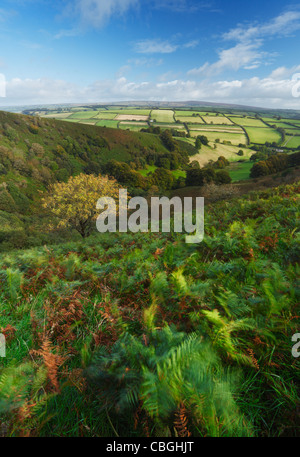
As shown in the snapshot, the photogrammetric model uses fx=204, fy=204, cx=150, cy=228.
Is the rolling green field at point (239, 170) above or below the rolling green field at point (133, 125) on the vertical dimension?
below

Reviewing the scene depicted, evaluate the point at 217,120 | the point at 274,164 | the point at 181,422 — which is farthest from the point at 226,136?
the point at 181,422

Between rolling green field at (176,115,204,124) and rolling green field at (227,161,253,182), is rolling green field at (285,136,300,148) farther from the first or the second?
rolling green field at (176,115,204,124)

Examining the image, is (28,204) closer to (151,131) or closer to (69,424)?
(69,424)

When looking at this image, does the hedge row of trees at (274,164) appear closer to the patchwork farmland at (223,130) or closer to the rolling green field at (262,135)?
the patchwork farmland at (223,130)

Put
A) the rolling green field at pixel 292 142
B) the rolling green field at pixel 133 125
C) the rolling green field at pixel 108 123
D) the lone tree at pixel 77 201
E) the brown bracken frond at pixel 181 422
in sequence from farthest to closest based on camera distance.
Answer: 1. the rolling green field at pixel 108 123
2. the rolling green field at pixel 133 125
3. the rolling green field at pixel 292 142
4. the lone tree at pixel 77 201
5. the brown bracken frond at pixel 181 422

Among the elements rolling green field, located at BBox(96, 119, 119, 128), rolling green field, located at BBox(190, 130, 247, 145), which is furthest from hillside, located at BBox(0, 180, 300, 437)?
rolling green field, located at BBox(96, 119, 119, 128)

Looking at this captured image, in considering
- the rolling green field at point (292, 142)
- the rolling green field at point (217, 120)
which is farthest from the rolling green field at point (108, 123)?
the rolling green field at point (292, 142)

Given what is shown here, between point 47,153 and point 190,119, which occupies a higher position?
point 190,119

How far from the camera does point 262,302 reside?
196 centimetres

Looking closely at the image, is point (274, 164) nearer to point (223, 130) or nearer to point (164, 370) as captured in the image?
point (223, 130)

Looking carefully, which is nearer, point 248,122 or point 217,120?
point 248,122

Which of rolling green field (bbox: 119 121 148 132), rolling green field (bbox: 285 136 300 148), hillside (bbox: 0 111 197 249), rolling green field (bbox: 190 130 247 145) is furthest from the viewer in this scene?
rolling green field (bbox: 119 121 148 132)

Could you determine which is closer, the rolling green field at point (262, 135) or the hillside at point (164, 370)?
the hillside at point (164, 370)
